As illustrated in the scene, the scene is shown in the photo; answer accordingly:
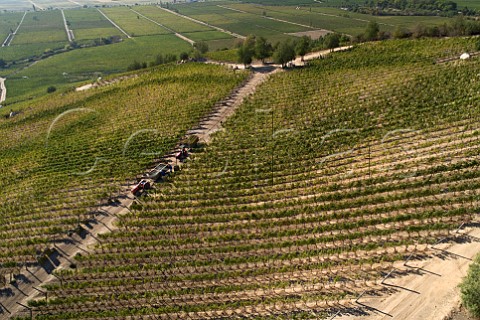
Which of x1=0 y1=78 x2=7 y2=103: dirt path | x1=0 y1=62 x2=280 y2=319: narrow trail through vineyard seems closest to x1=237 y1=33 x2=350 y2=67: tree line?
x1=0 y1=62 x2=280 y2=319: narrow trail through vineyard

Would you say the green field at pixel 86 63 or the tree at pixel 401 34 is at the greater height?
the tree at pixel 401 34

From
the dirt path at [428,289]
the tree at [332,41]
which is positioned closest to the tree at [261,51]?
the tree at [332,41]

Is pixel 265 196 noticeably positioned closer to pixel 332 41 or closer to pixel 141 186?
pixel 141 186

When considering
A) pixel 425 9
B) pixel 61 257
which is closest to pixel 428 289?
pixel 61 257

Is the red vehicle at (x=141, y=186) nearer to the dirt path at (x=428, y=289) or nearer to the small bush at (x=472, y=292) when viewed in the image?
the dirt path at (x=428, y=289)

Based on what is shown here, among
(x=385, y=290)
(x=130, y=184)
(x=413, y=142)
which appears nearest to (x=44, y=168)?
(x=130, y=184)

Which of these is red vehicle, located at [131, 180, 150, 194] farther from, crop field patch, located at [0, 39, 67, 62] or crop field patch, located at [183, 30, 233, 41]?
crop field patch, located at [0, 39, 67, 62]
